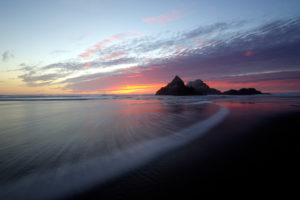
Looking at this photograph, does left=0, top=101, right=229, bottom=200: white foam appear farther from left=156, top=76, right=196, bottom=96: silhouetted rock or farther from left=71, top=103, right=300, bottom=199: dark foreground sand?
left=156, top=76, right=196, bottom=96: silhouetted rock

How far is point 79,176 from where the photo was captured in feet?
8.67

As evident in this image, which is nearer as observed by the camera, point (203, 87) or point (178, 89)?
point (178, 89)

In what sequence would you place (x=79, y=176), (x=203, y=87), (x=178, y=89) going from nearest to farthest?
1. (x=79, y=176)
2. (x=178, y=89)
3. (x=203, y=87)

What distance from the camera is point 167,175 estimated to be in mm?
2633

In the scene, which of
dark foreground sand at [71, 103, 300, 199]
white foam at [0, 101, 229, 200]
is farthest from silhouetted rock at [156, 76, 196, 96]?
white foam at [0, 101, 229, 200]

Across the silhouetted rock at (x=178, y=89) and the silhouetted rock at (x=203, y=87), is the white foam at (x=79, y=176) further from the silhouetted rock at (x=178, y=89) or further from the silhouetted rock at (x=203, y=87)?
the silhouetted rock at (x=203, y=87)

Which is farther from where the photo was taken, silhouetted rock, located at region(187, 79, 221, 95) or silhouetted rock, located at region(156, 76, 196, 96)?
silhouetted rock, located at region(187, 79, 221, 95)

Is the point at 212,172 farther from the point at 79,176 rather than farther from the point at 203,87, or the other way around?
the point at 203,87

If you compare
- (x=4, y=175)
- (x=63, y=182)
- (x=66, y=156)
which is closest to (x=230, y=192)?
(x=63, y=182)

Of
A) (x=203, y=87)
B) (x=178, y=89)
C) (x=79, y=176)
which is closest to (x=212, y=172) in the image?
(x=79, y=176)

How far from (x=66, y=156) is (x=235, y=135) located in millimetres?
5977

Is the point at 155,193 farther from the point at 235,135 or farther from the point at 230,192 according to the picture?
the point at 235,135

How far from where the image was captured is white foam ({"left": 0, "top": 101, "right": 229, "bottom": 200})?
7.16 ft

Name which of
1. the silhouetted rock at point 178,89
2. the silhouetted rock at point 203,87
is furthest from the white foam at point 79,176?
the silhouetted rock at point 203,87
